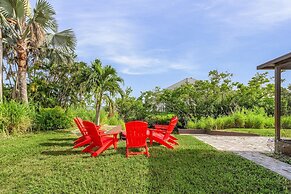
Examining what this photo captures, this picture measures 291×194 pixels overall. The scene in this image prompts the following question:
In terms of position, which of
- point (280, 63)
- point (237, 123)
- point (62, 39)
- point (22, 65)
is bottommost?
point (237, 123)

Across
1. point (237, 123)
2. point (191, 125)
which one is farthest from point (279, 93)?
point (191, 125)

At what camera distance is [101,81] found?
11273 millimetres

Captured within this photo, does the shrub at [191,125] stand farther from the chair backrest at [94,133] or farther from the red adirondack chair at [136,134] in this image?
the chair backrest at [94,133]

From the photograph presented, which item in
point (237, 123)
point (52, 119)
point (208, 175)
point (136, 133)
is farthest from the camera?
point (237, 123)

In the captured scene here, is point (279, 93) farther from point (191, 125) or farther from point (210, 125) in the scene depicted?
point (191, 125)

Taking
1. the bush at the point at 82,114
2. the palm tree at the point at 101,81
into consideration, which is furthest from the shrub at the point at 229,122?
the bush at the point at 82,114

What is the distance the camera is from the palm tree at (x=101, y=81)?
11.2 m

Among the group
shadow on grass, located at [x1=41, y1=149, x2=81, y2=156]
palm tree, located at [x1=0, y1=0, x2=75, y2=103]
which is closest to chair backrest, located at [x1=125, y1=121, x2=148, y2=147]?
shadow on grass, located at [x1=41, y1=149, x2=81, y2=156]

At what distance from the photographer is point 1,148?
7109 millimetres

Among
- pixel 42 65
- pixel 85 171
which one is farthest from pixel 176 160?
pixel 42 65

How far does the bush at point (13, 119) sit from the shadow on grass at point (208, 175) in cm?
704

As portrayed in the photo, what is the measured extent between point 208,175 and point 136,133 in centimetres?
231

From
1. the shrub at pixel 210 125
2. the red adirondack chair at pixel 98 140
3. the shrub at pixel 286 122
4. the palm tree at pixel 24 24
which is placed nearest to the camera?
the red adirondack chair at pixel 98 140

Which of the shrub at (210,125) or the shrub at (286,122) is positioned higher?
the shrub at (286,122)
